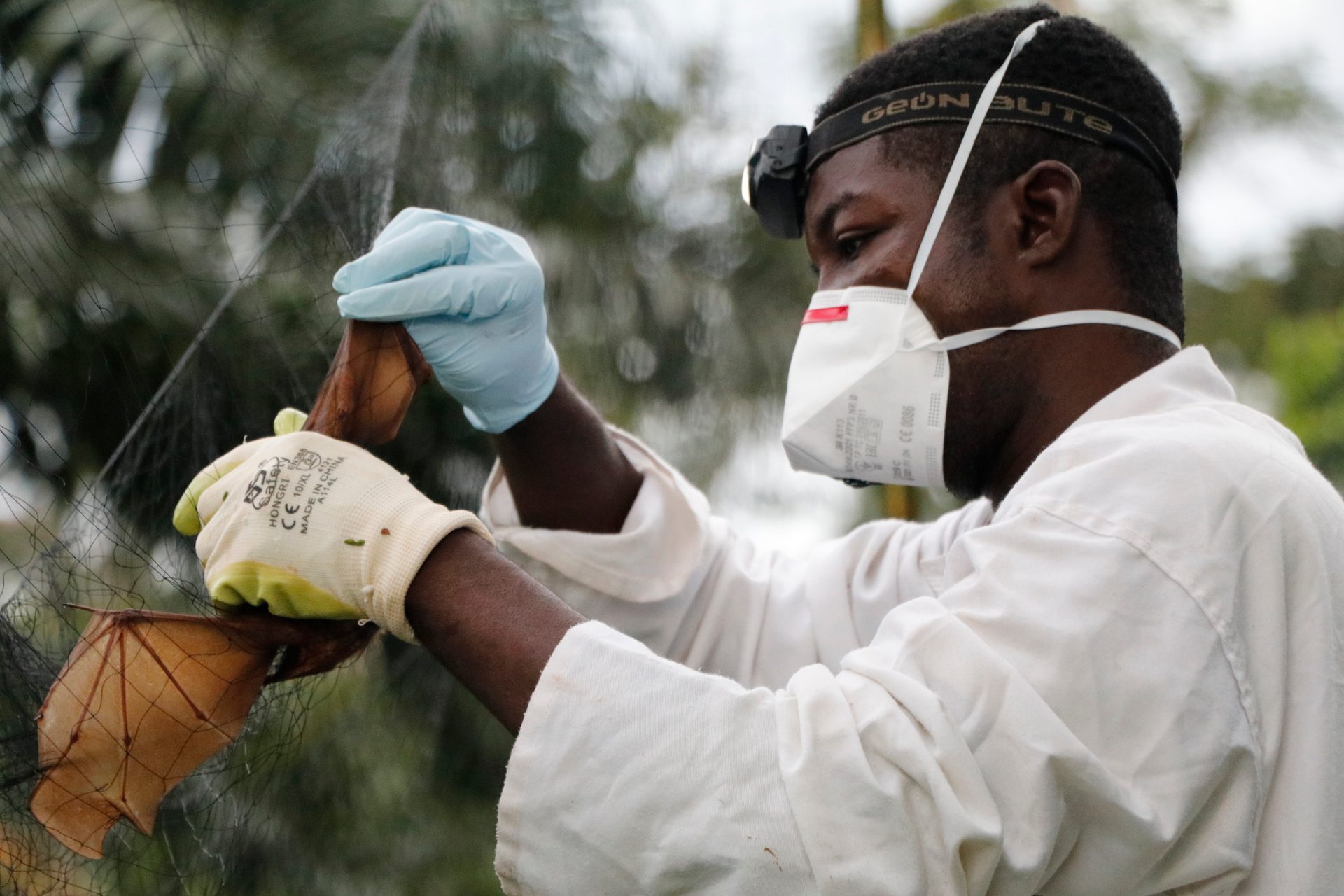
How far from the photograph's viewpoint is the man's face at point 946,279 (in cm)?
182

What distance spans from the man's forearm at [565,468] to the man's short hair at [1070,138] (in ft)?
2.36

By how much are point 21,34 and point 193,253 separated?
464mm

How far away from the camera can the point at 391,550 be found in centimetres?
142

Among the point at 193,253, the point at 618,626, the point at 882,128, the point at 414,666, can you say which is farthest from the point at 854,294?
the point at 414,666

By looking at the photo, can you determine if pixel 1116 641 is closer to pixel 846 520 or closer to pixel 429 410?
pixel 429 410

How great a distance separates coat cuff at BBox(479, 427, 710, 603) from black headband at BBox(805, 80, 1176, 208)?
70 cm

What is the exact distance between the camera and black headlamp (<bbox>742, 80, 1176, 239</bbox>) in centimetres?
186

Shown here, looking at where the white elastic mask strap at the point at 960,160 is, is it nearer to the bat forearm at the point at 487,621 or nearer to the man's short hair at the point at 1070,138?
the man's short hair at the point at 1070,138

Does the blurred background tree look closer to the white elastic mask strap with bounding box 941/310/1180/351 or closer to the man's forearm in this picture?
the man's forearm

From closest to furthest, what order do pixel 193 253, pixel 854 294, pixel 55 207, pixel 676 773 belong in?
pixel 676 773, pixel 55 207, pixel 854 294, pixel 193 253

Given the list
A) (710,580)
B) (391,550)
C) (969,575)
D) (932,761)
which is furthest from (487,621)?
(710,580)

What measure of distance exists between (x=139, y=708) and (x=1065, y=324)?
1332mm

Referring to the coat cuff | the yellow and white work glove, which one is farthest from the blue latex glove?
the yellow and white work glove

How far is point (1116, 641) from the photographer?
129 centimetres
